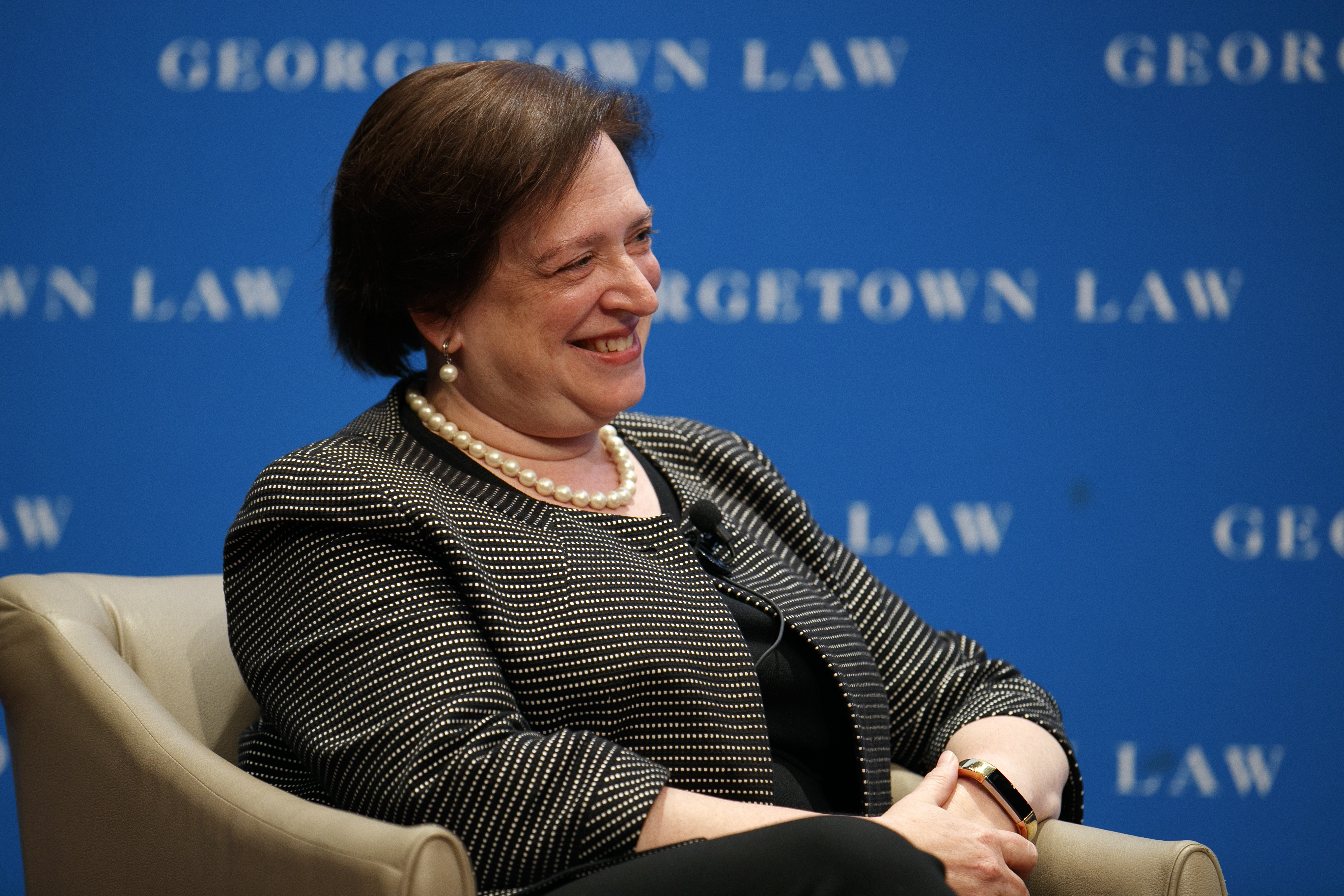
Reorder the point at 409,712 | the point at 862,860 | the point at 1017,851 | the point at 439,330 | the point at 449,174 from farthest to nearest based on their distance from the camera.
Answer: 1. the point at 439,330
2. the point at 449,174
3. the point at 1017,851
4. the point at 409,712
5. the point at 862,860

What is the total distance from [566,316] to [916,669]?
65cm

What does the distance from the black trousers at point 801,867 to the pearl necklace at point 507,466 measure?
527 mm

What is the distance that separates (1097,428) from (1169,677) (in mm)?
493

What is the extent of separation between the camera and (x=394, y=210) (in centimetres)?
143

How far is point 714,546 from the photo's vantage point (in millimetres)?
1540

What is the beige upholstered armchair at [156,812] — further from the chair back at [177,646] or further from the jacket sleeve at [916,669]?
the jacket sleeve at [916,669]

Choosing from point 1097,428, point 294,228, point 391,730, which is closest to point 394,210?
point 391,730

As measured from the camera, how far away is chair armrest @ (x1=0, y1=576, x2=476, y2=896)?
1040 millimetres

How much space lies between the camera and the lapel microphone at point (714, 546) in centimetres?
146

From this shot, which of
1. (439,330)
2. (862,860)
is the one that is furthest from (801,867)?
(439,330)

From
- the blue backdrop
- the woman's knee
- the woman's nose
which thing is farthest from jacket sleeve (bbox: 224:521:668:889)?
the blue backdrop

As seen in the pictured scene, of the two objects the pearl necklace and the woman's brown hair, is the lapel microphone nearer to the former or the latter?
the pearl necklace

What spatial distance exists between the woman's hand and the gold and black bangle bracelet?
8cm

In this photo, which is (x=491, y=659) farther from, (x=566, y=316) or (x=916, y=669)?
(x=916, y=669)
